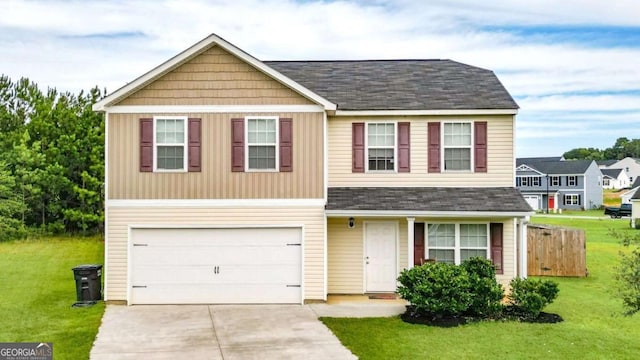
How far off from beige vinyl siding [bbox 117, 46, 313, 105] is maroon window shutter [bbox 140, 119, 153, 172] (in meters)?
0.56

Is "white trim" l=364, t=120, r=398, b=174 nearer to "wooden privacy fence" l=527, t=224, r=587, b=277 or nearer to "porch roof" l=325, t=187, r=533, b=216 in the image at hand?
"porch roof" l=325, t=187, r=533, b=216

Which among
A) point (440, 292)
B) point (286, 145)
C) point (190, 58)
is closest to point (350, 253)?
point (286, 145)

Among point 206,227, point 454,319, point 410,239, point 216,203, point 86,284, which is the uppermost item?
point 216,203

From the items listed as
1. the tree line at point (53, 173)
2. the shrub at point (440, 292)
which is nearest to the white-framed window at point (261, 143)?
the shrub at point (440, 292)

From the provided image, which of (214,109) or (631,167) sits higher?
(631,167)

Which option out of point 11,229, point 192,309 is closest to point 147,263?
point 192,309

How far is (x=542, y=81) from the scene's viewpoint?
31984mm

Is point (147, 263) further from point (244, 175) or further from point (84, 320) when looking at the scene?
point (244, 175)

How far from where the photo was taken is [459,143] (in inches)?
635

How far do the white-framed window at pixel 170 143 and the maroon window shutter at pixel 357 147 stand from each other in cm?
467

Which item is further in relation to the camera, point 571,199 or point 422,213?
point 571,199

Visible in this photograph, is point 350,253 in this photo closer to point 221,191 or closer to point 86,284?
point 221,191

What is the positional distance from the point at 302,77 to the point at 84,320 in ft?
31.5

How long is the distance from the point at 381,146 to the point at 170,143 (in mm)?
5780
